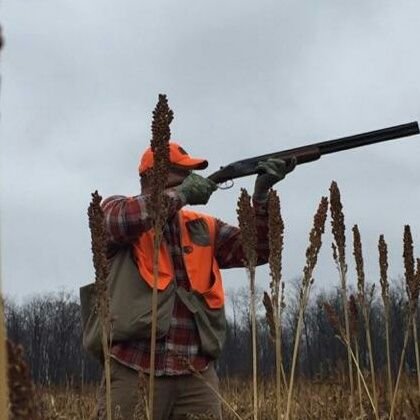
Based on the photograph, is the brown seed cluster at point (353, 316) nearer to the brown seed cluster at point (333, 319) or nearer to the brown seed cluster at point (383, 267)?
the brown seed cluster at point (333, 319)

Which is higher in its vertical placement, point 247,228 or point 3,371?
point 247,228

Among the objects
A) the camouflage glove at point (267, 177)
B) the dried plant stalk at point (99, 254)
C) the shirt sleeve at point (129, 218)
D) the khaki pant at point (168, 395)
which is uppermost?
the camouflage glove at point (267, 177)

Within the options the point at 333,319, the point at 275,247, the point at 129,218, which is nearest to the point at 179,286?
the point at 129,218

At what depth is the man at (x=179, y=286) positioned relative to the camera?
3.18 meters

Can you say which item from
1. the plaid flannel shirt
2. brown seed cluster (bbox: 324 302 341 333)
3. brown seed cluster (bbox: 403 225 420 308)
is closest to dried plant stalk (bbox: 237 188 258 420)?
brown seed cluster (bbox: 403 225 420 308)

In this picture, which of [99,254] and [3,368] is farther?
[99,254]

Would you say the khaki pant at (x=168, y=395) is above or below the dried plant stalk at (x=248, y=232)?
below

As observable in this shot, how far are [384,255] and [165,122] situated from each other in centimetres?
140

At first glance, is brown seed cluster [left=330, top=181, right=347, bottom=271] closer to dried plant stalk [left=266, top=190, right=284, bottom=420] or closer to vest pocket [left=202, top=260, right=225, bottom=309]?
dried plant stalk [left=266, top=190, right=284, bottom=420]

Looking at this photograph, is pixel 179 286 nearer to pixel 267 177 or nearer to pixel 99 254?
pixel 267 177

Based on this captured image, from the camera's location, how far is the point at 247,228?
5.91 ft

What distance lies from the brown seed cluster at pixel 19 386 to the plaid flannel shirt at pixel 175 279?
8.29 feet

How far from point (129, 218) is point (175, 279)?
1.41 ft

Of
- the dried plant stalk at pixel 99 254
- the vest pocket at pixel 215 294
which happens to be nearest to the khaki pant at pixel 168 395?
the vest pocket at pixel 215 294
